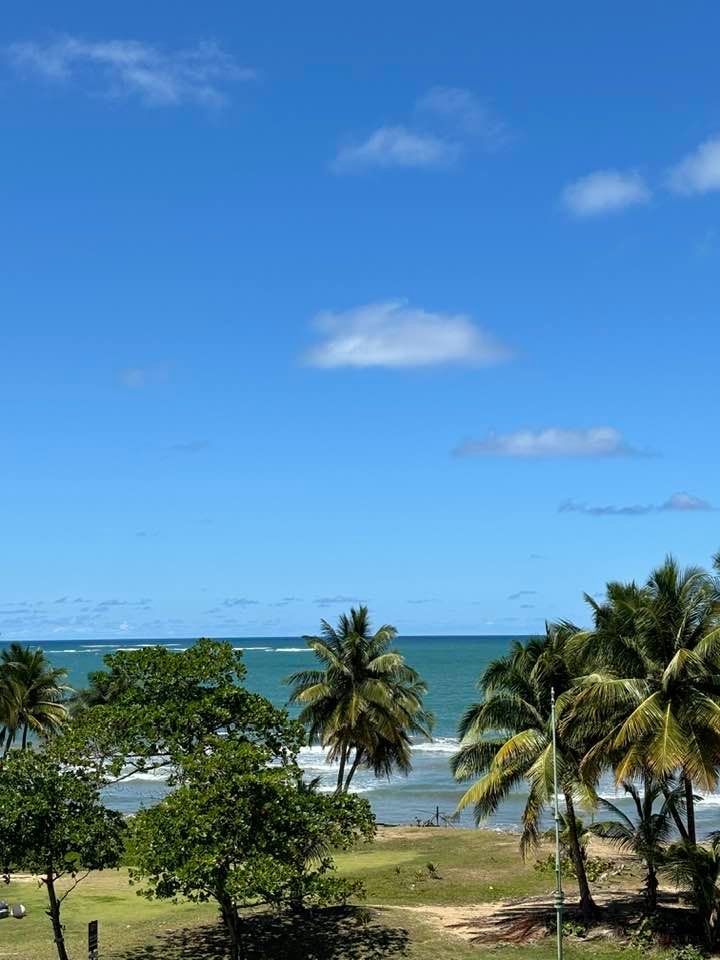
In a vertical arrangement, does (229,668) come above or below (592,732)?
above

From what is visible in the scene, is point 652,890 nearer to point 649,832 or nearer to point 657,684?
point 649,832

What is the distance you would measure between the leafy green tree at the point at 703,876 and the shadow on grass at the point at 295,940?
7.83 metres

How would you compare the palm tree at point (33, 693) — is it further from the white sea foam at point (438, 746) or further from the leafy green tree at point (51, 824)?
the white sea foam at point (438, 746)

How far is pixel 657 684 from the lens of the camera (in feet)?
90.0

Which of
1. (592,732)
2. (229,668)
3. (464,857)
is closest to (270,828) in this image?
(229,668)

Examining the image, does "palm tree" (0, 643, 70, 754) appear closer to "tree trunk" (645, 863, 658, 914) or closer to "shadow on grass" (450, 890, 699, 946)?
"shadow on grass" (450, 890, 699, 946)

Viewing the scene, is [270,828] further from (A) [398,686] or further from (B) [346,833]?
(A) [398,686]

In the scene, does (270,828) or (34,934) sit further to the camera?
(34,934)

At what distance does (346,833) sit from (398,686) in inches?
867

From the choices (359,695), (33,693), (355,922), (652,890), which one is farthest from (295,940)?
(33,693)

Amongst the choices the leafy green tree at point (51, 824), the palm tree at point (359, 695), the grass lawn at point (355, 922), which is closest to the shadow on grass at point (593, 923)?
the grass lawn at point (355, 922)

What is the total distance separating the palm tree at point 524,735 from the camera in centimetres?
2930

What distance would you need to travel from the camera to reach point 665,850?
28.9 m

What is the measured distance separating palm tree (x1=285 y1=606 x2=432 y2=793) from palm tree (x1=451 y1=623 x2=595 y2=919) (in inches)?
538
